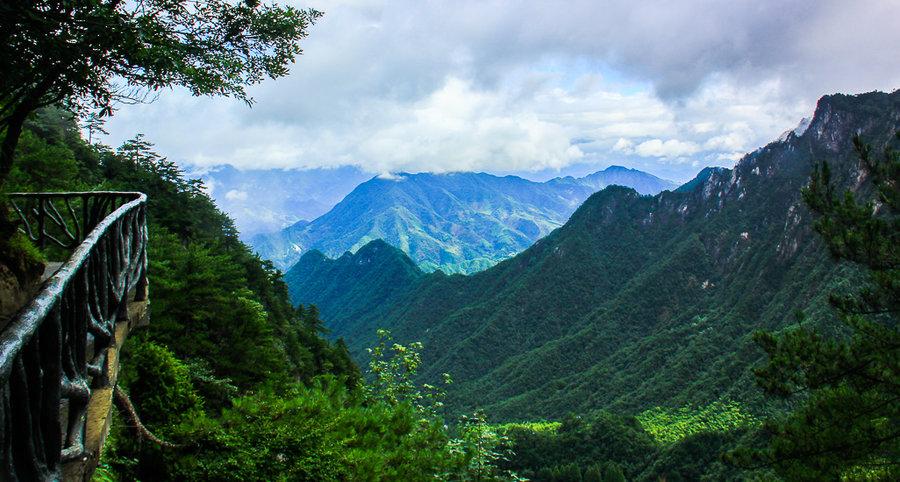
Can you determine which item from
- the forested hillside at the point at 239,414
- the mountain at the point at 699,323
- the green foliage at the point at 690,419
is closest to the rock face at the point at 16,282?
the forested hillside at the point at 239,414

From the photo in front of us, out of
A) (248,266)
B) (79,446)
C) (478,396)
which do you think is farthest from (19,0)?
(478,396)

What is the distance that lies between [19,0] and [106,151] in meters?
39.6

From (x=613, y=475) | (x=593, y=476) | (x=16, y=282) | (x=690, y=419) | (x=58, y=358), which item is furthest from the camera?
(x=690, y=419)

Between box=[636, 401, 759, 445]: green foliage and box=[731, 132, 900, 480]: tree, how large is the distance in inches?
3583

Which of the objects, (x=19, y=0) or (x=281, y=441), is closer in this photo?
(x=19, y=0)

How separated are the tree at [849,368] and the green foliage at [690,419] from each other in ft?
299

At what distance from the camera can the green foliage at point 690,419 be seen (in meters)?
98.1

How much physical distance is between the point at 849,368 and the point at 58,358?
615 inches

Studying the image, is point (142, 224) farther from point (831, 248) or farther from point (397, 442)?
point (831, 248)

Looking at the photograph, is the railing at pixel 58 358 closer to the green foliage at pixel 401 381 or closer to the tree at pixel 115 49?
the tree at pixel 115 49

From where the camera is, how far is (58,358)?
2.89 meters

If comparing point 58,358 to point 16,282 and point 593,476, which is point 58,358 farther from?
point 593,476

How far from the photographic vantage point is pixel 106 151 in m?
39.4

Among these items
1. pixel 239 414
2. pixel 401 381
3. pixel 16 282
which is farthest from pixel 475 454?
pixel 16 282
